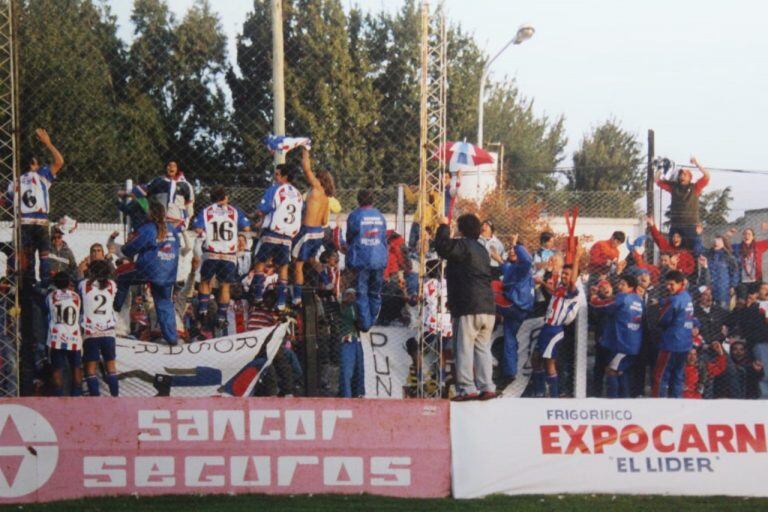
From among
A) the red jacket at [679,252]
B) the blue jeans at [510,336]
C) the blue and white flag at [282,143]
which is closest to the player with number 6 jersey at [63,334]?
the blue and white flag at [282,143]

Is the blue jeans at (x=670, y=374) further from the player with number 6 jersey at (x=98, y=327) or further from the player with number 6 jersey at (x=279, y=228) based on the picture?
the player with number 6 jersey at (x=98, y=327)

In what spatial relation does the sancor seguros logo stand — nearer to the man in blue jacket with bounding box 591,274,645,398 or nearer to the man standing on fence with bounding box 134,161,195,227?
the man standing on fence with bounding box 134,161,195,227

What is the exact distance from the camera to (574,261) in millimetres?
12375

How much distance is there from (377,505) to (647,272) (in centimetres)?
503

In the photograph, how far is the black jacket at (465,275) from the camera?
33.9 ft

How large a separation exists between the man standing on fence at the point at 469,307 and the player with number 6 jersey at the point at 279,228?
7.82 ft

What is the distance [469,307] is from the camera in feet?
34.0

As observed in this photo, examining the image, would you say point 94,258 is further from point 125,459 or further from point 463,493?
point 463,493

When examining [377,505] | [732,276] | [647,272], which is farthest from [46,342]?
[732,276]

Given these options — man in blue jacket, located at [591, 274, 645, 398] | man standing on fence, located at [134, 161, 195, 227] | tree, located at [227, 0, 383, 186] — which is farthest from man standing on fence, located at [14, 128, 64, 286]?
man in blue jacket, located at [591, 274, 645, 398]

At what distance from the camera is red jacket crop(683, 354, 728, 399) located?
12938 millimetres

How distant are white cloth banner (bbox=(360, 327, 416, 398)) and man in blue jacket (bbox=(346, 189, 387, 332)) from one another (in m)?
0.21

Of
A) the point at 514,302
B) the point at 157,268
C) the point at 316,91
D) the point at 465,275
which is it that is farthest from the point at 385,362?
the point at 316,91

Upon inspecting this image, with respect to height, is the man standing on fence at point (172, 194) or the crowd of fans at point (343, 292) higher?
the man standing on fence at point (172, 194)
